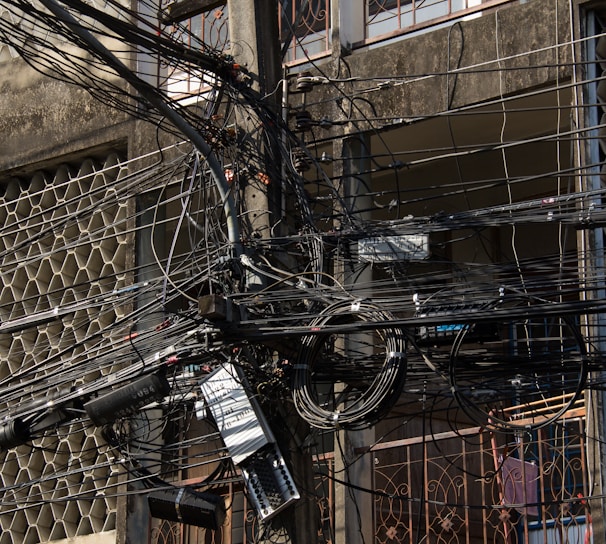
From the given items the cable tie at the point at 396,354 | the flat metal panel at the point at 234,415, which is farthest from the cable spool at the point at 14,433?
the cable tie at the point at 396,354

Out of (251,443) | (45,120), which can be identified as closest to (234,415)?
(251,443)

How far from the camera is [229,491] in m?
9.62

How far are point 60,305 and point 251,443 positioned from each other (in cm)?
371

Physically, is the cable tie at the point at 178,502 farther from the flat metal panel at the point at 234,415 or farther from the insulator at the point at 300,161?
the insulator at the point at 300,161

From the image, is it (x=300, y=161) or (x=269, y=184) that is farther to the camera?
(x=300, y=161)

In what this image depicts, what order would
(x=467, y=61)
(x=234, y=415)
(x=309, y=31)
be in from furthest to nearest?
1. (x=309, y=31)
2. (x=467, y=61)
3. (x=234, y=415)

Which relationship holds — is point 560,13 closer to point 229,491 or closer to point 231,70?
point 231,70

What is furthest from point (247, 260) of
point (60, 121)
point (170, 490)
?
point (60, 121)

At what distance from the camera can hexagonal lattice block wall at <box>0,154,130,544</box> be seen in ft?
33.5

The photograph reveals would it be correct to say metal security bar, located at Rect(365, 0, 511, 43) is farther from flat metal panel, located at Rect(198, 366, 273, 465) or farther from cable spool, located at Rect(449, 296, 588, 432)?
flat metal panel, located at Rect(198, 366, 273, 465)

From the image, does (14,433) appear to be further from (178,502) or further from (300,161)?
(300,161)

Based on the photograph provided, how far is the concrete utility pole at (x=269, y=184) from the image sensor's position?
6852 millimetres

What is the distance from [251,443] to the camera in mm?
6816

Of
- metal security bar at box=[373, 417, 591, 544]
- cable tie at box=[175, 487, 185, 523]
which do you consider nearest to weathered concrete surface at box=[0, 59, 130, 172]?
metal security bar at box=[373, 417, 591, 544]
